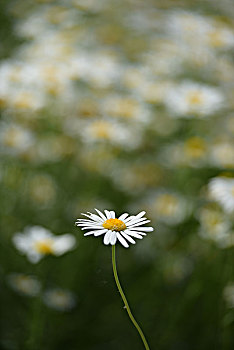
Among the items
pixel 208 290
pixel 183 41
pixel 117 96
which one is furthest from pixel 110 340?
pixel 183 41

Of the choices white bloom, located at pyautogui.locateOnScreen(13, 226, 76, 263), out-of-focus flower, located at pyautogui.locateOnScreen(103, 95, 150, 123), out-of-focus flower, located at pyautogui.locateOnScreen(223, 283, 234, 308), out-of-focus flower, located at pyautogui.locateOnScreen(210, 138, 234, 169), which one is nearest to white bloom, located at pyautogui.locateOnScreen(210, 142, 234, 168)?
out-of-focus flower, located at pyautogui.locateOnScreen(210, 138, 234, 169)

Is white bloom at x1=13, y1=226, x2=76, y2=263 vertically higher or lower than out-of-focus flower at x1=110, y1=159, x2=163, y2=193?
lower

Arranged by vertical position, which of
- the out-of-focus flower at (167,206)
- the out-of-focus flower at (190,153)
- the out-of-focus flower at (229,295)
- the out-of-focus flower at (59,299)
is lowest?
the out-of-focus flower at (229,295)

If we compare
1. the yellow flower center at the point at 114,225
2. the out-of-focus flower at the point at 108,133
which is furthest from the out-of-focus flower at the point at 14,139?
the yellow flower center at the point at 114,225

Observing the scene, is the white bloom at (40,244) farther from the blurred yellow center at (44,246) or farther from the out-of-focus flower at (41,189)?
the out-of-focus flower at (41,189)

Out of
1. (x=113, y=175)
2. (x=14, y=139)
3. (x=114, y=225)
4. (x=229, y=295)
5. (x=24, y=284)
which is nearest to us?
(x=114, y=225)

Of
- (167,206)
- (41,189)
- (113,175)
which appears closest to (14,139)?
(41,189)

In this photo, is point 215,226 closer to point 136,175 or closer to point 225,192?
point 225,192

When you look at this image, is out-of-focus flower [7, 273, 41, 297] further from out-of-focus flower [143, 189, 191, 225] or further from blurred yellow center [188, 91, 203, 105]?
blurred yellow center [188, 91, 203, 105]
